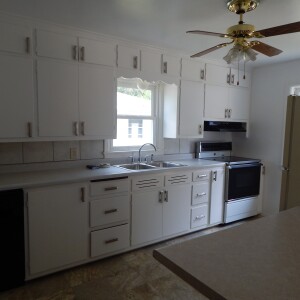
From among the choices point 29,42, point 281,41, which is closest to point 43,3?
point 29,42

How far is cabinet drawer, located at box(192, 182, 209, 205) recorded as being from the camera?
3452 mm

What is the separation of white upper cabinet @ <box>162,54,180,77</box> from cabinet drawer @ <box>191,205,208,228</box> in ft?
5.77

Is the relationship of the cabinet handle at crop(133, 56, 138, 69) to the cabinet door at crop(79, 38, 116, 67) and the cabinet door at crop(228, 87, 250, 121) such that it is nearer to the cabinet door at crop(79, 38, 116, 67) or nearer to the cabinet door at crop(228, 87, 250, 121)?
the cabinet door at crop(79, 38, 116, 67)

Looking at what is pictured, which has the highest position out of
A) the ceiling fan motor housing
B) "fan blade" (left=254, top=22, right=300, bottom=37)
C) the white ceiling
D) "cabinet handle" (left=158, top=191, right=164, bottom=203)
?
the white ceiling

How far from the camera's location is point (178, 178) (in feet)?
10.7

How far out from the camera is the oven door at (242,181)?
3752mm

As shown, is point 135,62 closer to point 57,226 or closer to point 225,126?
point 225,126

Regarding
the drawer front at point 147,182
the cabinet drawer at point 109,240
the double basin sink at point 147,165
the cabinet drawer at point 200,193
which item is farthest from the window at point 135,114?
the cabinet drawer at point 109,240

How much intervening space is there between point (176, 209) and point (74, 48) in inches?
83.7

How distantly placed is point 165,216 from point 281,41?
2.35 metres

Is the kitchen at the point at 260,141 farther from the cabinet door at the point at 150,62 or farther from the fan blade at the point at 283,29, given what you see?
the fan blade at the point at 283,29

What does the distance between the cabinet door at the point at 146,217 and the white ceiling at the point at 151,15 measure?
5.59 feet

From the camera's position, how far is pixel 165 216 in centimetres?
320

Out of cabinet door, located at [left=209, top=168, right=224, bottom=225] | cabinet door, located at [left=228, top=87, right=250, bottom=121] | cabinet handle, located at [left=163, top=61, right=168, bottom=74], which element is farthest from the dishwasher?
cabinet door, located at [left=228, top=87, right=250, bottom=121]
